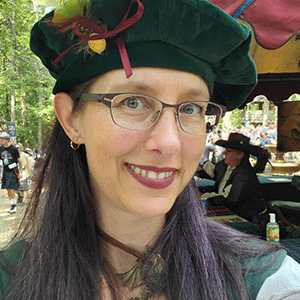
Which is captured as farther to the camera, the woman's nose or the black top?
the black top

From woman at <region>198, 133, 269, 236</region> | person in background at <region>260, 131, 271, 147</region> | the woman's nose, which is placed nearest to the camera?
the woman's nose

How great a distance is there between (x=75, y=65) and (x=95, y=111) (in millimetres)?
174

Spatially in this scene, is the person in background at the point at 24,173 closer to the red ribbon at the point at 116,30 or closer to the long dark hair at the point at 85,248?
the long dark hair at the point at 85,248

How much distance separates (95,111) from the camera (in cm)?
94

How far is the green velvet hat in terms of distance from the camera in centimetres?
89

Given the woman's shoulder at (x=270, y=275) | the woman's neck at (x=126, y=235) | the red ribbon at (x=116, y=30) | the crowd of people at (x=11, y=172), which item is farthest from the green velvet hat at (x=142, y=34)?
A: the crowd of people at (x=11, y=172)

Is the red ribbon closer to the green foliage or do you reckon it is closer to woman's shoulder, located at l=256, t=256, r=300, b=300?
the green foliage

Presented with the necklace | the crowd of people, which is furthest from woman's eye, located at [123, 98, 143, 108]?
the crowd of people

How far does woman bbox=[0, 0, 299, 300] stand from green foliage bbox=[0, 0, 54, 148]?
0.94ft

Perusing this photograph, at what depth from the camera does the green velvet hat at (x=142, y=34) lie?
886mm

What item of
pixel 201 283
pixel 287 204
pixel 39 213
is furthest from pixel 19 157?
pixel 201 283

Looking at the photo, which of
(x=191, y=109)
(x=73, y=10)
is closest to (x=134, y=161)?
(x=191, y=109)

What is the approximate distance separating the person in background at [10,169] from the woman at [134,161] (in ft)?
21.2

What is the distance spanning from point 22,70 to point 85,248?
13.6 meters
